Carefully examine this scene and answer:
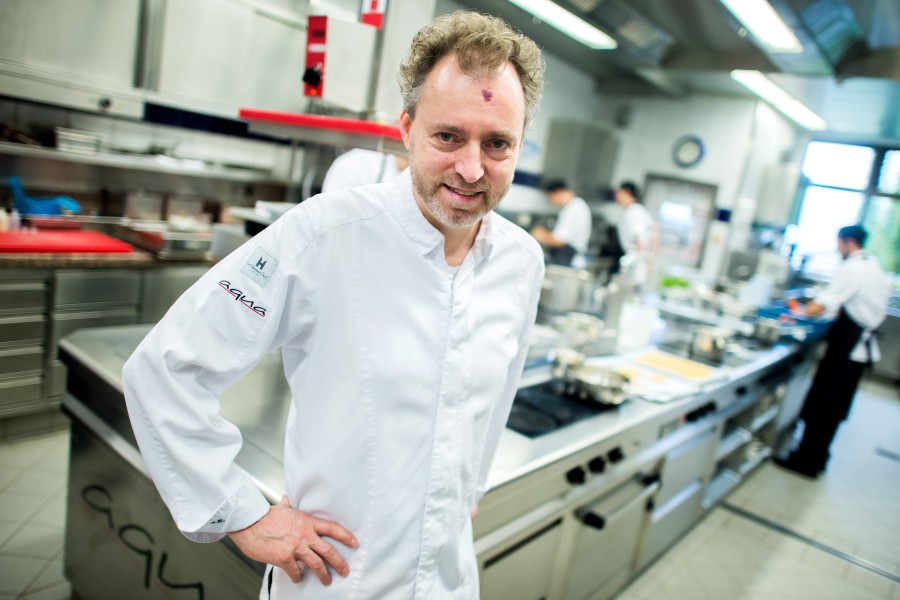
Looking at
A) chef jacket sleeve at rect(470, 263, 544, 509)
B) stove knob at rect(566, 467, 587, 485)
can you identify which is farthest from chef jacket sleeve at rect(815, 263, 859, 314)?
chef jacket sleeve at rect(470, 263, 544, 509)

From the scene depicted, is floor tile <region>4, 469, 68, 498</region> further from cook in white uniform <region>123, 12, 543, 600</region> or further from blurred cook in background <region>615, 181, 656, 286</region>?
blurred cook in background <region>615, 181, 656, 286</region>

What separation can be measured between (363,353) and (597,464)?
123 centimetres

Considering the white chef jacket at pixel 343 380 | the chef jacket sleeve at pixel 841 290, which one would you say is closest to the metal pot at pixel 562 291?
the white chef jacket at pixel 343 380

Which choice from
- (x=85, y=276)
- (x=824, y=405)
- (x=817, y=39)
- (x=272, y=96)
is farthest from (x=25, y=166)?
(x=824, y=405)

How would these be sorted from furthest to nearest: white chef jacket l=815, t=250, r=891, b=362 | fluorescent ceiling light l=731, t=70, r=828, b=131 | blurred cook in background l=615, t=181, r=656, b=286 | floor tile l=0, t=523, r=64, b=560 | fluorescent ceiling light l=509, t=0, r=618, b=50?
blurred cook in background l=615, t=181, r=656, b=286, fluorescent ceiling light l=731, t=70, r=828, b=131, white chef jacket l=815, t=250, r=891, b=362, fluorescent ceiling light l=509, t=0, r=618, b=50, floor tile l=0, t=523, r=64, b=560

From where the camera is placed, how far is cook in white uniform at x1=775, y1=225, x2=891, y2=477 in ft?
14.5

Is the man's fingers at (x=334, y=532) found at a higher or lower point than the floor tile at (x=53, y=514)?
higher

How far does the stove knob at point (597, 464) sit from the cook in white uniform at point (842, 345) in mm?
3393

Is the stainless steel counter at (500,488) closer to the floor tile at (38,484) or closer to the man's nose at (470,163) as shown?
the man's nose at (470,163)

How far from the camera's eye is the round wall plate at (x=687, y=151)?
290 inches

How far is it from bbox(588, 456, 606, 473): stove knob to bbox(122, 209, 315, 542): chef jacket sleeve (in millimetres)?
1251

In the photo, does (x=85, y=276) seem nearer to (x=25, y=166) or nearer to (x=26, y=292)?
(x=26, y=292)

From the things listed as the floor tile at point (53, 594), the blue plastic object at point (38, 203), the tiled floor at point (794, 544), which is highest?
the blue plastic object at point (38, 203)

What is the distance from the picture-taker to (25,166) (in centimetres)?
369
